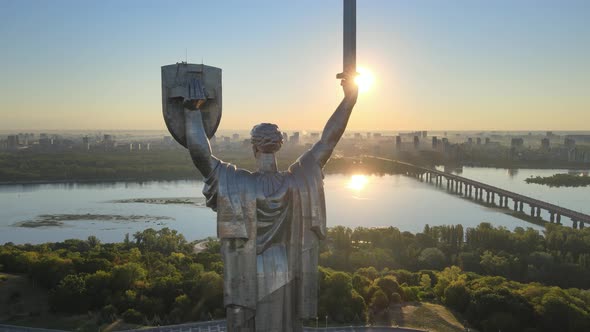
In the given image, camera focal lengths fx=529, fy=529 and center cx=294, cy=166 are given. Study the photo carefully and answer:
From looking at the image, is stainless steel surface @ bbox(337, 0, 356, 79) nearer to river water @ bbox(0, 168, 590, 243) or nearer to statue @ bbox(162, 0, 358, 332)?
statue @ bbox(162, 0, 358, 332)

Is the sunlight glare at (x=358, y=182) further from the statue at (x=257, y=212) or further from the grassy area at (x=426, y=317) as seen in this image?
the statue at (x=257, y=212)

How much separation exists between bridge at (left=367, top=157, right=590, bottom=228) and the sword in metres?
23.2

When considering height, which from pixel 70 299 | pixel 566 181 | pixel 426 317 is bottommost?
pixel 566 181

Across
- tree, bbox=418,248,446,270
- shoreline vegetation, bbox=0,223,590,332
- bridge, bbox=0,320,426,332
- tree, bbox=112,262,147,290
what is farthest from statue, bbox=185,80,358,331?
tree, bbox=418,248,446,270

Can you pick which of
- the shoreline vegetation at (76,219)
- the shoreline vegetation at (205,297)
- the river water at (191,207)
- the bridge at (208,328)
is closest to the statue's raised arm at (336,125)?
the bridge at (208,328)

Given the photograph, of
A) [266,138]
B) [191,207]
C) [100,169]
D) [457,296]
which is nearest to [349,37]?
[266,138]

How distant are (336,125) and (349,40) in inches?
13.9

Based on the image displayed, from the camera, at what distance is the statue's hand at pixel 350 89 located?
217 centimetres

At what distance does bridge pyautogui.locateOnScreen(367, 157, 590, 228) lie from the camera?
2405 cm

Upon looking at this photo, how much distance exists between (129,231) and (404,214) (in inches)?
495

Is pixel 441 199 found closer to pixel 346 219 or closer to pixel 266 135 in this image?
pixel 346 219

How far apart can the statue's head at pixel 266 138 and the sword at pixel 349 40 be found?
384 millimetres

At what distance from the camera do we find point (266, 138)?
80.1 inches

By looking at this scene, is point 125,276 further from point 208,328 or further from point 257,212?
point 257,212
